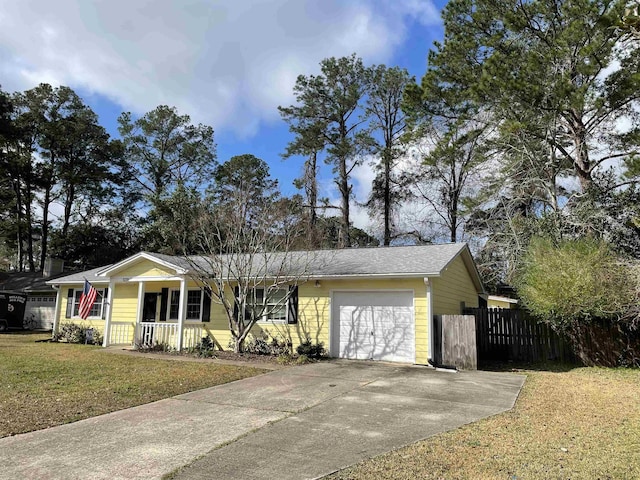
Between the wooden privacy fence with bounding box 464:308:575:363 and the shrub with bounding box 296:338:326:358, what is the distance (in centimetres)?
485

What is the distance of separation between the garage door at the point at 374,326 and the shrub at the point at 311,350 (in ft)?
1.16

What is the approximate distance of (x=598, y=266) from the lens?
35.7ft

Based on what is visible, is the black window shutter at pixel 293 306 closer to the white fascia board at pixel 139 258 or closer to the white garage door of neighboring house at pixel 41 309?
the white fascia board at pixel 139 258

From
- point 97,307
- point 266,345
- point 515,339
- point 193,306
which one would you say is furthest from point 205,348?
point 515,339

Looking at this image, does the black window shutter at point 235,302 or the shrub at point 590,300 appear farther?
the black window shutter at point 235,302

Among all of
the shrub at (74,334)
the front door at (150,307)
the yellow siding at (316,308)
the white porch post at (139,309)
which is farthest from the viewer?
the shrub at (74,334)

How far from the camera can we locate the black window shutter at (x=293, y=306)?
13.1m

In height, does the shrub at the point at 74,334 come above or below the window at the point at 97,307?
below

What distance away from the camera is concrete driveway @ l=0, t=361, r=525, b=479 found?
4.24m

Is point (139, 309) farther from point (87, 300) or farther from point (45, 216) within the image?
point (45, 216)

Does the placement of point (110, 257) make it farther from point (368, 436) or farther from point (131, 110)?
point (368, 436)

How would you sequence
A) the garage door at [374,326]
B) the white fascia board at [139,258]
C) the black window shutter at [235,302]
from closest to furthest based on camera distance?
the garage door at [374,326] → the black window shutter at [235,302] → the white fascia board at [139,258]

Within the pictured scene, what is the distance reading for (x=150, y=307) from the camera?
16.1 m

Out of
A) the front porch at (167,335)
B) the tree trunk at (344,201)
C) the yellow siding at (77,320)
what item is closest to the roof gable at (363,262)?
the yellow siding at (77,320)
